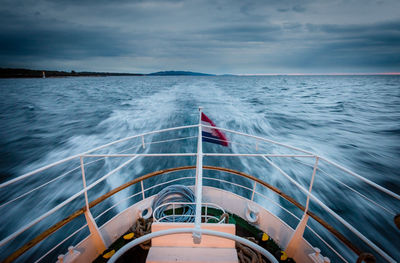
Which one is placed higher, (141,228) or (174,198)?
(174,198)

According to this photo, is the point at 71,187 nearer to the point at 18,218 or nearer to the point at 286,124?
the point at 18,218

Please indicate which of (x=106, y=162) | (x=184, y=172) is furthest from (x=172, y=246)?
(x=106, y=162)

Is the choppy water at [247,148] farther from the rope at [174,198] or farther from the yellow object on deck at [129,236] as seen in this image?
the rope at [174,198]

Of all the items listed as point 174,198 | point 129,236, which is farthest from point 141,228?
point 174,198

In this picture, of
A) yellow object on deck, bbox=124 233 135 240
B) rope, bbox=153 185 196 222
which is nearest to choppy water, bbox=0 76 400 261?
yellow object on deck, bbox=124 233 135 240

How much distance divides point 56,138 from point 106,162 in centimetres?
562

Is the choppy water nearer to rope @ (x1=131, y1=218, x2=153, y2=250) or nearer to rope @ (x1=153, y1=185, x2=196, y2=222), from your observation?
rope @ (x1=131, y1=218, x2=153, y2=250)

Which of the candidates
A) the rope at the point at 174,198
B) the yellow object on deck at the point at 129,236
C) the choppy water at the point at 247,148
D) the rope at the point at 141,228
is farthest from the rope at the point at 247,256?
the choppy water at the point at 247,148

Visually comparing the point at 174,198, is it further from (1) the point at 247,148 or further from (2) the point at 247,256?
(1) the point at 247,148

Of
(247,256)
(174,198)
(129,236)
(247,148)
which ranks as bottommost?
(247,148)

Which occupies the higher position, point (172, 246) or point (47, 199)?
point (172, 246)

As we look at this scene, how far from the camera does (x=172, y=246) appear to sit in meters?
1.71

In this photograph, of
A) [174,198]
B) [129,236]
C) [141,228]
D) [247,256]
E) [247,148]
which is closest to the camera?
[247,256]

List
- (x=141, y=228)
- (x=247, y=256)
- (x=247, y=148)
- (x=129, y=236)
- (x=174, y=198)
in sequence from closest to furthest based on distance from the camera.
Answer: (x=247, y=256) → (x=129, y=236) → (x=141, y=228) → (x=174, y=198) → (x=247, y=148)
